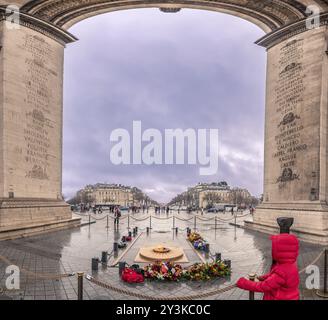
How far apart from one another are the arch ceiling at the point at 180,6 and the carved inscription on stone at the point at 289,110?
245cm

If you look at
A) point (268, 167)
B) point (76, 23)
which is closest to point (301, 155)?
point (268, 167)

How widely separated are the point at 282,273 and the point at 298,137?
16.8 m

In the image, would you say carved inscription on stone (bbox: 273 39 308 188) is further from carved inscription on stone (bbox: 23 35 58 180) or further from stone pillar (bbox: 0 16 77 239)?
carved inscription on stone (bbox: 23 35 58 180)

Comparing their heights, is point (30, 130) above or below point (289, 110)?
below

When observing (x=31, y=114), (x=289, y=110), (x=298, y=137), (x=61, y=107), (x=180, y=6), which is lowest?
(x=298, y=137)

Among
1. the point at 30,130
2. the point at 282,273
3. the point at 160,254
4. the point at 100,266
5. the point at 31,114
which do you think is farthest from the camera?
the point at 31,114

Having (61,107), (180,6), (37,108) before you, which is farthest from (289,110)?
(37,108)

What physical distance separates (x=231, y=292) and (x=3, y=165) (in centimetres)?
1593

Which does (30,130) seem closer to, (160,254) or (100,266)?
(100,266)

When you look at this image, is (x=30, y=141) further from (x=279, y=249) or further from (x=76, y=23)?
(x=279, y=249)

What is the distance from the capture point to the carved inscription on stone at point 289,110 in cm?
1831

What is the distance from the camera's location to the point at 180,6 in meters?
22.2

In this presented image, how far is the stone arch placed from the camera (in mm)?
17109
